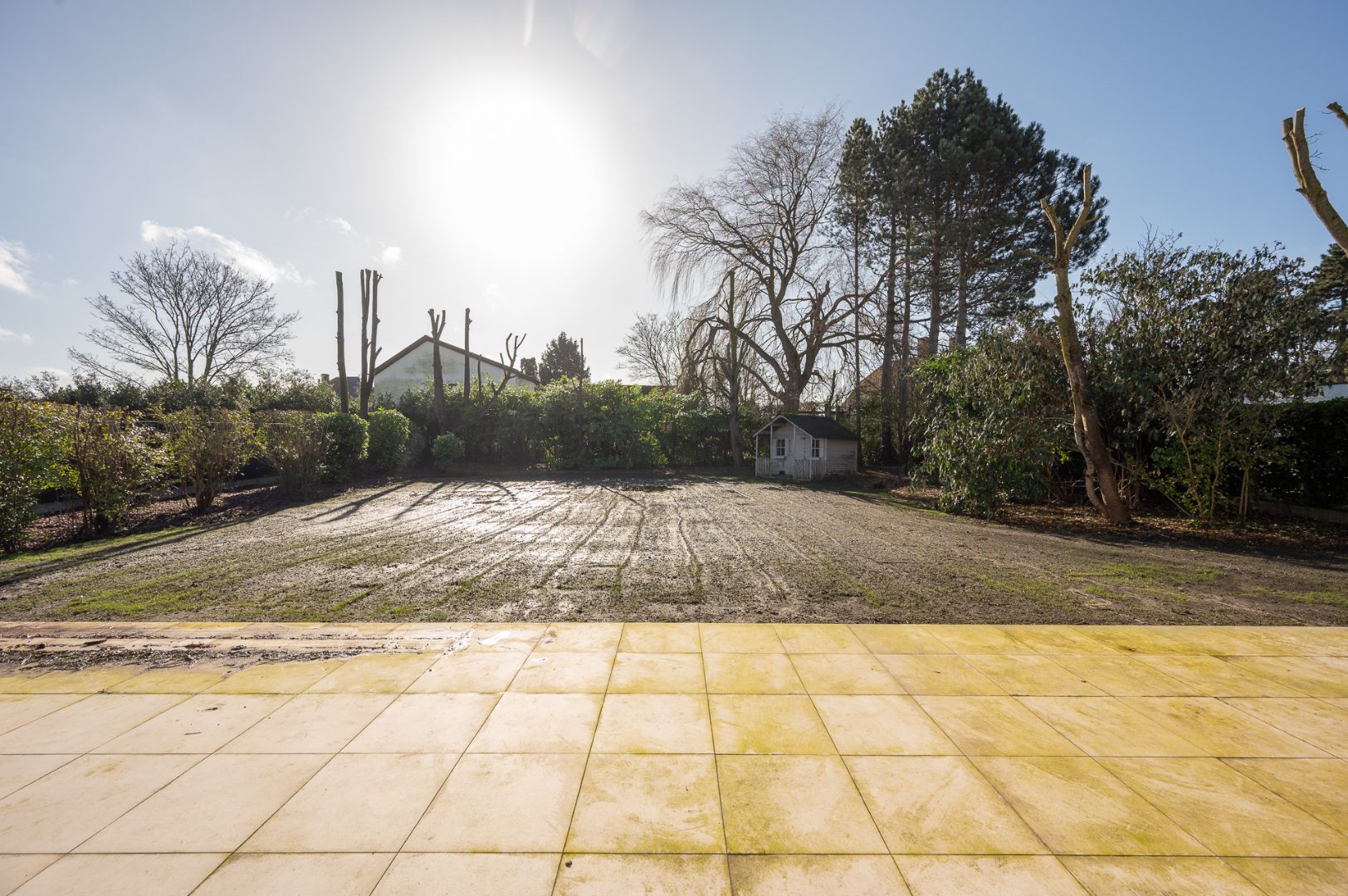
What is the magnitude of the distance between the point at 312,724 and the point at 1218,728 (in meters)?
4.54

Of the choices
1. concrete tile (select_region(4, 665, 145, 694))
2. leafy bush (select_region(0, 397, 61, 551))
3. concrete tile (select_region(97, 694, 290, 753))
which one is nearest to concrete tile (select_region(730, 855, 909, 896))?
concrete tile (select_region(97, 694, 290, 753))

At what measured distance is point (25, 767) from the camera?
2.27 m

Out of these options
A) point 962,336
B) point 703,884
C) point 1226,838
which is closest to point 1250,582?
point 1226,838

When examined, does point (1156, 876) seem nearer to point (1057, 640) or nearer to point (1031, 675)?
point (1031, 675)

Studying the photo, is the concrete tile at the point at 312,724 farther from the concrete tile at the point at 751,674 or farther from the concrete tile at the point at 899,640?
the concrete tile at the point at 899,640

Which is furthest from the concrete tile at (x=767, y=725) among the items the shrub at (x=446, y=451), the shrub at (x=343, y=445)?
the shrub at (x=446, y=451)

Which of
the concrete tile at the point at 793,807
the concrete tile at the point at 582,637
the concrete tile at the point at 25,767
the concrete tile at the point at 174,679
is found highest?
the concrete tile at the point at 582,637

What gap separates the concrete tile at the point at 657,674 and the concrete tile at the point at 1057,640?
2.38 meters

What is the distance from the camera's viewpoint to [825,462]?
1933cm

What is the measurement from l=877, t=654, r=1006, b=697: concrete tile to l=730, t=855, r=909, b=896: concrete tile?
1.40 meters

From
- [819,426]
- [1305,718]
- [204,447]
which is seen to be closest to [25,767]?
[1305,718]

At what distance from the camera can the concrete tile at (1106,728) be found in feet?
8.00

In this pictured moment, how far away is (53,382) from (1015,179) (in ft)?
102

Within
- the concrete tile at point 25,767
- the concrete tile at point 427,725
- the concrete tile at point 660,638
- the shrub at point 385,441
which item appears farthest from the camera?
the shrub at point 385,441
